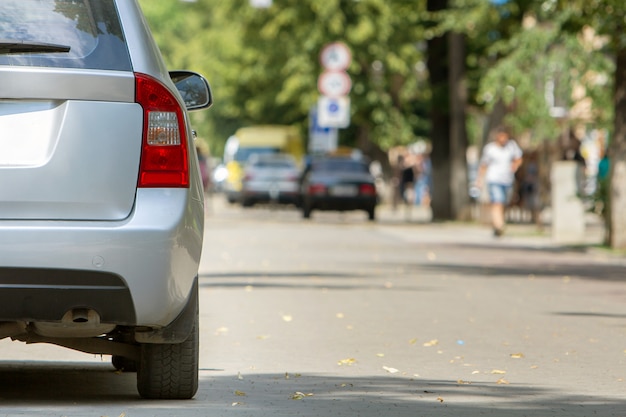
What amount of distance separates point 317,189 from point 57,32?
31227 millimetres

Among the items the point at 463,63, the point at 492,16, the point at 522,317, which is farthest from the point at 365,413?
the point at 463,63

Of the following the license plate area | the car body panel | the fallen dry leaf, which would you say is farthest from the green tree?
the car body panel

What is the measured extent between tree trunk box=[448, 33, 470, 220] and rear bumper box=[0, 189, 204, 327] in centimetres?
2889

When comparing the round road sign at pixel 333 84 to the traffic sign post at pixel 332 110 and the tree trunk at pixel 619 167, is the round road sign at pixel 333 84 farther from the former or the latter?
the tree trunk at pixel 619 167

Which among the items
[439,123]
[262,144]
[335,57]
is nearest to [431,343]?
[335,57]

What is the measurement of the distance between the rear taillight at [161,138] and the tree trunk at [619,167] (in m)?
16.2

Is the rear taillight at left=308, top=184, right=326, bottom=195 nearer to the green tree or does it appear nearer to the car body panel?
the green tree

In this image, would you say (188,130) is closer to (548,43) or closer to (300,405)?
(300,405)

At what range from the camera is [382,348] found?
10320 millimetres

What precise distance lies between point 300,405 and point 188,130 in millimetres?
1357

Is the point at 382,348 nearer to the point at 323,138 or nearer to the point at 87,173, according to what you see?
the point at 87,173

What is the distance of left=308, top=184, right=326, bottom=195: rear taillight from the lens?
37.8 m

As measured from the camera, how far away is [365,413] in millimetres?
7246

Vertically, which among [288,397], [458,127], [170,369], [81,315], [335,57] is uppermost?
[335,57]
